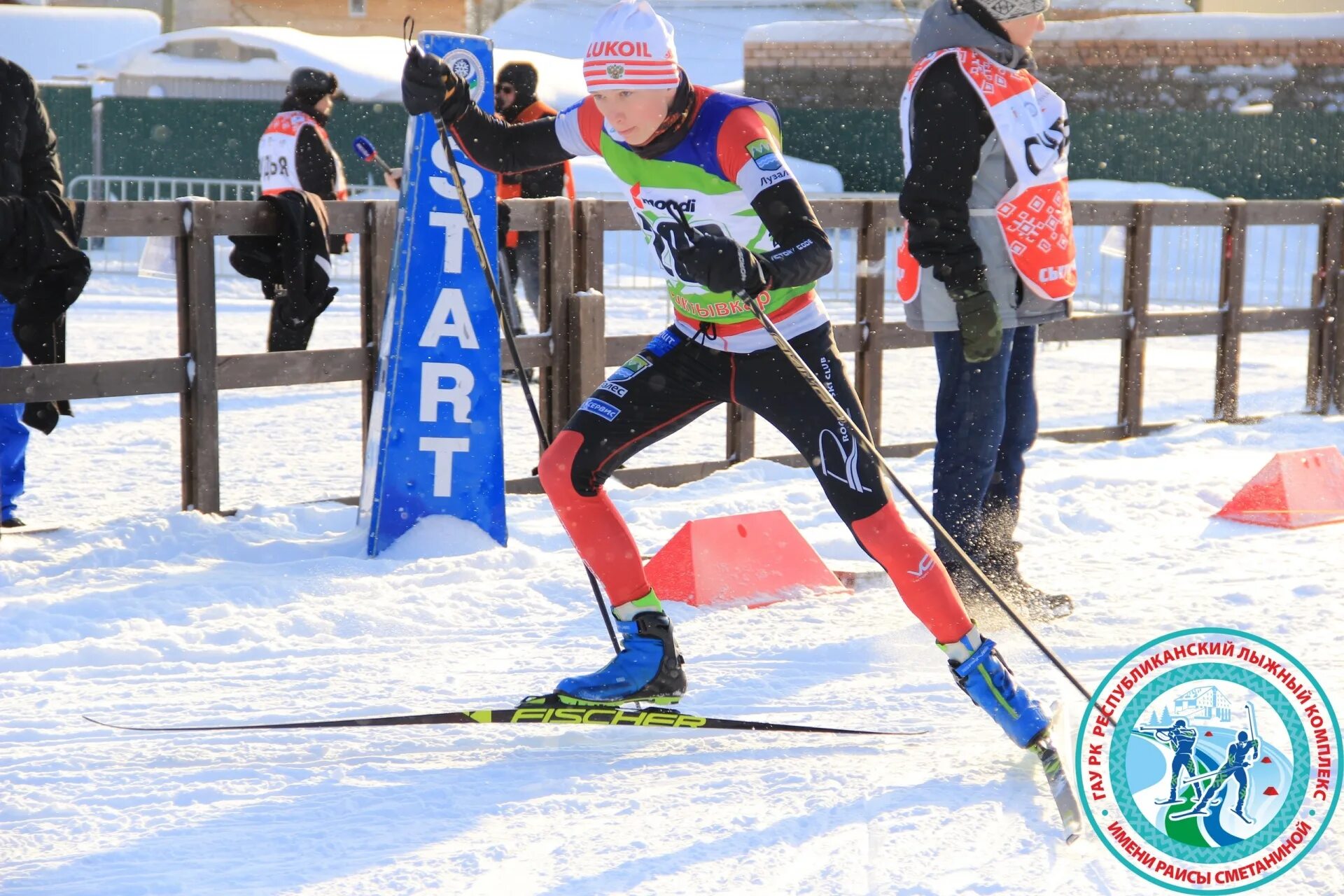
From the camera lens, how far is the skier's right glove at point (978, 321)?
4.30 metres

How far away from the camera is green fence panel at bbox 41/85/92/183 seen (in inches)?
779

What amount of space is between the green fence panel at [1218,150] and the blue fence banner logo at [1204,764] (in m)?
19.4

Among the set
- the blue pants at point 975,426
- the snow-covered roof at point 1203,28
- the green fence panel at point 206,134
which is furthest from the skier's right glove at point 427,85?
the snow-covered roof at point 1203,28

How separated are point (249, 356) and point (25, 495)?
56.3 inches

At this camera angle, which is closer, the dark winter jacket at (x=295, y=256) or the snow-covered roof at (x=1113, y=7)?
the dark winter jacket at (x=295, y=256)

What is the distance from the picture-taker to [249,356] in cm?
566

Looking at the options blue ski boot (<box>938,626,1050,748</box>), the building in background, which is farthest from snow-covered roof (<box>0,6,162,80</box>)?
blue ski boot (<box>938,626,1050,748</box>)

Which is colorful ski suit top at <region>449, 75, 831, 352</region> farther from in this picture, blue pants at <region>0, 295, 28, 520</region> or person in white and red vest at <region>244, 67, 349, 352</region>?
blue pants at <region>0, 295, 28, 520</region>

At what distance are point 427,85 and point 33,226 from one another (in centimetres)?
197

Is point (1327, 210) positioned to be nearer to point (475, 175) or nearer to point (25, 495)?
point (475, 175)

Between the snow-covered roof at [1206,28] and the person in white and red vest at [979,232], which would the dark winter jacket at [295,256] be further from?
the snow-covered roof at [1206,28]

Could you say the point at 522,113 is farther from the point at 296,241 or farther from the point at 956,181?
the point at 956,181

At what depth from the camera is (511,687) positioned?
3.91m

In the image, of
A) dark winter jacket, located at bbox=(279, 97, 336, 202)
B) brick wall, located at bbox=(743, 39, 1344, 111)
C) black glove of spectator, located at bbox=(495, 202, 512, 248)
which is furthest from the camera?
brick wall, located at bbox=(743, 39, 1344, 111)
